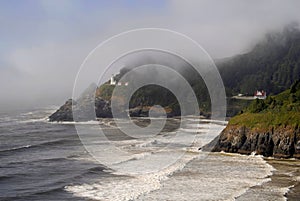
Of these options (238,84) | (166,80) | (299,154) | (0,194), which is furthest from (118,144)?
(238,84)

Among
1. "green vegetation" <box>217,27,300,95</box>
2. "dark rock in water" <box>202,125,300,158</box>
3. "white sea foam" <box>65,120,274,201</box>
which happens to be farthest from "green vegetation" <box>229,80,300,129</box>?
"green vegetation" <box>217,27,300,95</box>

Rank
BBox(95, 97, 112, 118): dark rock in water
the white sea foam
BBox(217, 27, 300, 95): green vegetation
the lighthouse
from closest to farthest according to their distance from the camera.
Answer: the white sea foam
BBox(95, 97, 112, 118): dark rock in water
BBox(217, 27, 300, 95): green vegetation
the lighthouse

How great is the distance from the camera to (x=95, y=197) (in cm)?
2984

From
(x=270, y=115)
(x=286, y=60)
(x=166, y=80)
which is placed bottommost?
(x=270, y=115)

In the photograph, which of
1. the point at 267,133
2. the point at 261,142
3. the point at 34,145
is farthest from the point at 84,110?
the point at 267,133

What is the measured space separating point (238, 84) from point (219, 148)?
4684 inches

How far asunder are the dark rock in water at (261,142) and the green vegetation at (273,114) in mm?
1065

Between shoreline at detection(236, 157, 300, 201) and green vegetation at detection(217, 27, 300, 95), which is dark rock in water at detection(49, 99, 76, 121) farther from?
shoreline at detection(236, 157, 300, 201)

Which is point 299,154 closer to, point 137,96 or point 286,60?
point 137,96

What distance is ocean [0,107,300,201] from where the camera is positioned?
30.6 meters

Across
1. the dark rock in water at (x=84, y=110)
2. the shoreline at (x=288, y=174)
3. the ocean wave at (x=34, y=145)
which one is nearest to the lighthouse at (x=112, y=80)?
the dark rock in water at (x=84, y=110)

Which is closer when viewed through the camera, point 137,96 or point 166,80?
point 166,80

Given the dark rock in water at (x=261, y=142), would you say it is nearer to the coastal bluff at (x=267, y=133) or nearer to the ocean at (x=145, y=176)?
the coastal bluff at (x=267, y=133)

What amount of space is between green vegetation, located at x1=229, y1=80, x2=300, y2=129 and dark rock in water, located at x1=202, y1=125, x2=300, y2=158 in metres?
1.06
